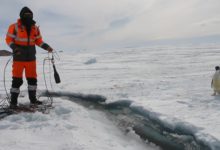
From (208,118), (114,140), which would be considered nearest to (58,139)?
(114,140)

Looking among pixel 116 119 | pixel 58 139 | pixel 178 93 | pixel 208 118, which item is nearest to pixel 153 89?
pixel 178 93

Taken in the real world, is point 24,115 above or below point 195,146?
above

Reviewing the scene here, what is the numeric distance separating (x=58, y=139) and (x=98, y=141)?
0.41m

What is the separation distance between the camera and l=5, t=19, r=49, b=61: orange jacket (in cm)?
423

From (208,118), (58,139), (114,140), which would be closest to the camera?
(58,139)

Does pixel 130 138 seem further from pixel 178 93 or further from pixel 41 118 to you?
pixel 178 93

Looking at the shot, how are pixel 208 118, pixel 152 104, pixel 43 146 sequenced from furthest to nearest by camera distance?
1. pixel 152 104
2. pixel 208 118
3. pixel 43 146

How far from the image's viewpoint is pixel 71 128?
139 inches

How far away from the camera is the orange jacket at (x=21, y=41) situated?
166 inches

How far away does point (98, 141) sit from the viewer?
3.16m

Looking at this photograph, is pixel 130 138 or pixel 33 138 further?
pixel 130 138

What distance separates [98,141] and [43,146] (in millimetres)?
587

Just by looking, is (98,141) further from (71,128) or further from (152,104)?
(152,104)

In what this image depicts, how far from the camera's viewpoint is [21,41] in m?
4.29
